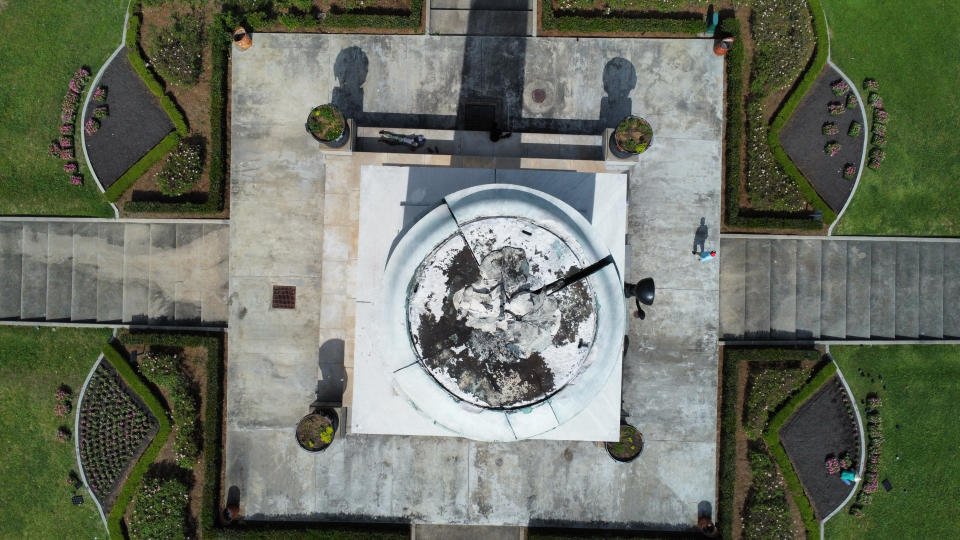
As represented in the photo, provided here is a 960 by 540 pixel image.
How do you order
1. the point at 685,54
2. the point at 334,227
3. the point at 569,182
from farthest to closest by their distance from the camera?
the point at 685,54
the point at 334,227
the point at 569,182

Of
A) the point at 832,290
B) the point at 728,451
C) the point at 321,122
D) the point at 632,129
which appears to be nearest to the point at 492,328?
the point at 632,129

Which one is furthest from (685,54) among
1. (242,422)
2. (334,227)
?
(242,422)

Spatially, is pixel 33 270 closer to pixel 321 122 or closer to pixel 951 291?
pixel 321 122

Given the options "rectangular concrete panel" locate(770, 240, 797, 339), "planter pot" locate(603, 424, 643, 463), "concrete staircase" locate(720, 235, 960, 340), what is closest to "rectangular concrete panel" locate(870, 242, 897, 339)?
"concrete staircase" locate(720, 235, 960, 340)

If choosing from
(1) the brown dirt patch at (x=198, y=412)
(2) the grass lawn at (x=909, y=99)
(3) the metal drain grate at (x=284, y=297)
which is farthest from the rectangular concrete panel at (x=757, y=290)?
(1) the brown dirt patch at (x=198, y=412)

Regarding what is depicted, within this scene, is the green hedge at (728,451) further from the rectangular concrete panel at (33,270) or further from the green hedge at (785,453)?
the rectangular concrete panel at (33,270)

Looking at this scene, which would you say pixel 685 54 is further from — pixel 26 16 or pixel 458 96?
pixel 26 16

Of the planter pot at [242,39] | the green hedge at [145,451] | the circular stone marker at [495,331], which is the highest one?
the planter pot at [242,39]

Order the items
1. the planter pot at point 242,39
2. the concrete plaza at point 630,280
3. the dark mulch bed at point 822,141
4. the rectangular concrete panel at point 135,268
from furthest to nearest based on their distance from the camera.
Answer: the dark mulch bed at point 822,141
the rectangular concrete panel at point 135,268
the concrete plaza at point 630,280
the planter pot at point 242,39
